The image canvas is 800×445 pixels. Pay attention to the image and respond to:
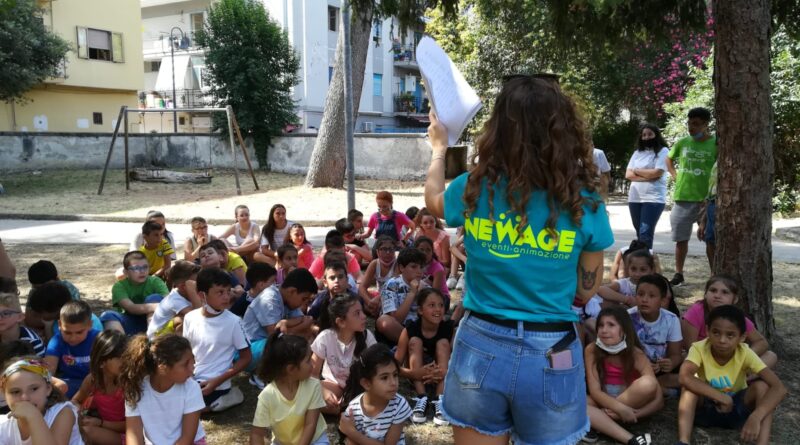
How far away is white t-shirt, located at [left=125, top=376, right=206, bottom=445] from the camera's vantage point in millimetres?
2949

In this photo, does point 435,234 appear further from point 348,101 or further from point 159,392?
point 159,392

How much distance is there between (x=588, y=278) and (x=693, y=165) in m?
4.78

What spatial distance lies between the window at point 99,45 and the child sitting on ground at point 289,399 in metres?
26.8

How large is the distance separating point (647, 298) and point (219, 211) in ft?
34.7

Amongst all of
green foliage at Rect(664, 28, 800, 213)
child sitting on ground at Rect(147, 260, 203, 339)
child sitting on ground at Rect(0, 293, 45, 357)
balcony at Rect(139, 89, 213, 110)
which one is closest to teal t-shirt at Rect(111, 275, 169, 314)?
child sitting on ground at Rect(147, 260, 203, 339)

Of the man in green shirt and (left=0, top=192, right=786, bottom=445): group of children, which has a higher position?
the man in green shirt

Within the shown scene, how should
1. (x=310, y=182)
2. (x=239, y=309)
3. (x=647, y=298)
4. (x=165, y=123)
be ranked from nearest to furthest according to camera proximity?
(x=647, y=298), (x=239, y=309), (x=310, y=182), (x=165, y=123)

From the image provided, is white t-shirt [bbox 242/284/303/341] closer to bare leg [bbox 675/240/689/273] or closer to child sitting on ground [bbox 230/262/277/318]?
child sitting on ground [bbox 230/262/277/318]

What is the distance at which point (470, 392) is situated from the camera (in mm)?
1727

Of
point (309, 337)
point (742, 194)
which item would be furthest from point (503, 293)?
point (742, 194)

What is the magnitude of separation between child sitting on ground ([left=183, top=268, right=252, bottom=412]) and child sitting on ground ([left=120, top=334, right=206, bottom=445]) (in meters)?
0.73

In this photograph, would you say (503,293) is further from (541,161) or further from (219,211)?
(219,211)

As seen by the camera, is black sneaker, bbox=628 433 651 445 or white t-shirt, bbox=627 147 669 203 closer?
black sneaker, bbox=628 433 651 445

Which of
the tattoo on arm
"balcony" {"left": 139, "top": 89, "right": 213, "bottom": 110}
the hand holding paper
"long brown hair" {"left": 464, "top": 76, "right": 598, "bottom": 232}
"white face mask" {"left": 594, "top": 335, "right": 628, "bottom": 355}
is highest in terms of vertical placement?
Result: "balcony" {"left": 139, "top": 89, "right": 213, "bottom": 110}
